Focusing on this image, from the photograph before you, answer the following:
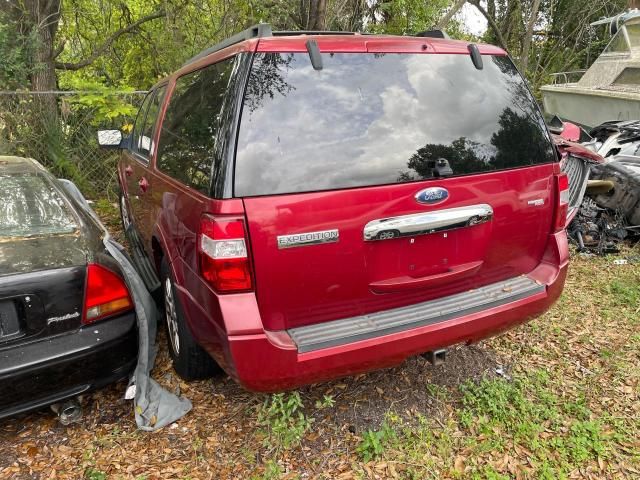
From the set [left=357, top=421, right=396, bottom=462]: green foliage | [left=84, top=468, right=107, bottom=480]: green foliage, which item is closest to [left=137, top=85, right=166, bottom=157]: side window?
[left=84, top=468, right=107, bottom=480]: green foliage

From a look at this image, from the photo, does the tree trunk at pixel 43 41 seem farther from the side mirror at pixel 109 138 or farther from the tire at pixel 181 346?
the tire at pixel 181 346


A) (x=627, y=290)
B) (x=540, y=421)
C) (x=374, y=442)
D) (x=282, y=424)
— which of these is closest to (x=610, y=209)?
(x=627, y=290)

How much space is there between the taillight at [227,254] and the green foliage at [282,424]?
794 mm

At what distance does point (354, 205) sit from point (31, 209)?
202cm

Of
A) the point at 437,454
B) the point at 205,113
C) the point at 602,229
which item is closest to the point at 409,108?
the point at 205,113

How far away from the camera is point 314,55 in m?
2.13

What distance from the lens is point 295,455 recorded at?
243cm

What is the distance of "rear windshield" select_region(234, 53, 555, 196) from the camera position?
203 cm

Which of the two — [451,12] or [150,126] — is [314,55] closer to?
[150,126]

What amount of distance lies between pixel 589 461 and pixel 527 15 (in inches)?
645

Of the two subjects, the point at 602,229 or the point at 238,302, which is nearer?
the point at 238,302

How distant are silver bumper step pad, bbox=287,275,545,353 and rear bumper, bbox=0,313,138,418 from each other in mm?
1020

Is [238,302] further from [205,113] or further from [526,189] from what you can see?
[526,189]

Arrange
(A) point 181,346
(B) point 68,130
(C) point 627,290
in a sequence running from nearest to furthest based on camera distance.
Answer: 1. (A) point 181,346
2. (C) point 627,290
3. (B) point 68,130
